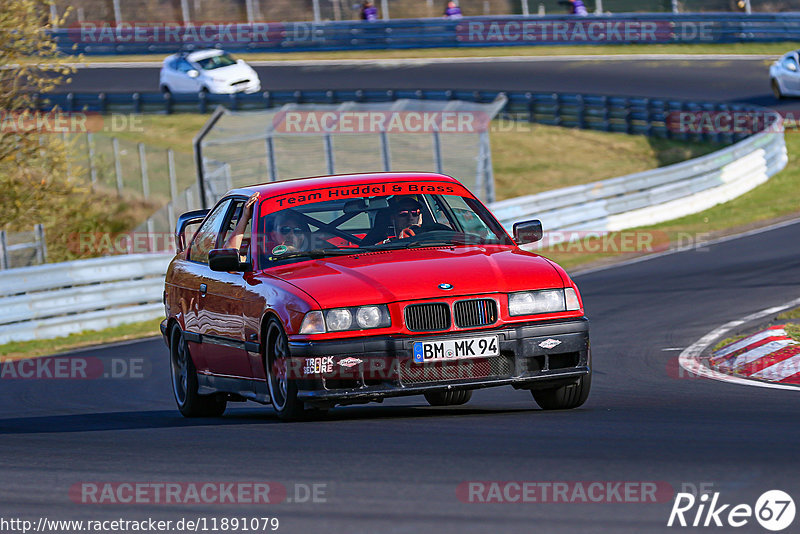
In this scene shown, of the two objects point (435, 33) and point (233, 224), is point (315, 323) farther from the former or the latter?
point (435, 33)

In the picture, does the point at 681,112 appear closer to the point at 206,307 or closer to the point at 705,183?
the point at 705,183

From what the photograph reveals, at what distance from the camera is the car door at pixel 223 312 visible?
854 cm

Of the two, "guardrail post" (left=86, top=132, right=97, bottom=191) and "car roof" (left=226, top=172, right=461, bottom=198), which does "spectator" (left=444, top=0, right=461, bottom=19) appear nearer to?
"guardrail post" (left=86, top=132, right=97, bottom=191)

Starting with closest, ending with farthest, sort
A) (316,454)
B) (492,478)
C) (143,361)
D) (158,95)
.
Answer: (492,478)
(316,454)
(143,361)
(158,95)

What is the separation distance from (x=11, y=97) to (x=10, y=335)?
5.17m

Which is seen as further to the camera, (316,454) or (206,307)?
(206,307)

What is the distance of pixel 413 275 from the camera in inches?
300

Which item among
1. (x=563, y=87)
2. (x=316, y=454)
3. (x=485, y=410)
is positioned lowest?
(x=563, y=87)

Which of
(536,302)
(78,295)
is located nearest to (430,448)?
(536,302)

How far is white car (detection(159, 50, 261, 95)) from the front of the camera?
42.8 metres

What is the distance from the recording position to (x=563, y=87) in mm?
40062

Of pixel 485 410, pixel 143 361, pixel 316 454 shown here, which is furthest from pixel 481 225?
pixel 143 361

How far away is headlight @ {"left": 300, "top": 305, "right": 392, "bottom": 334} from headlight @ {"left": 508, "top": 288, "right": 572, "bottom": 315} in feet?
2.43

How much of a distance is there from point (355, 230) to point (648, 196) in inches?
614
